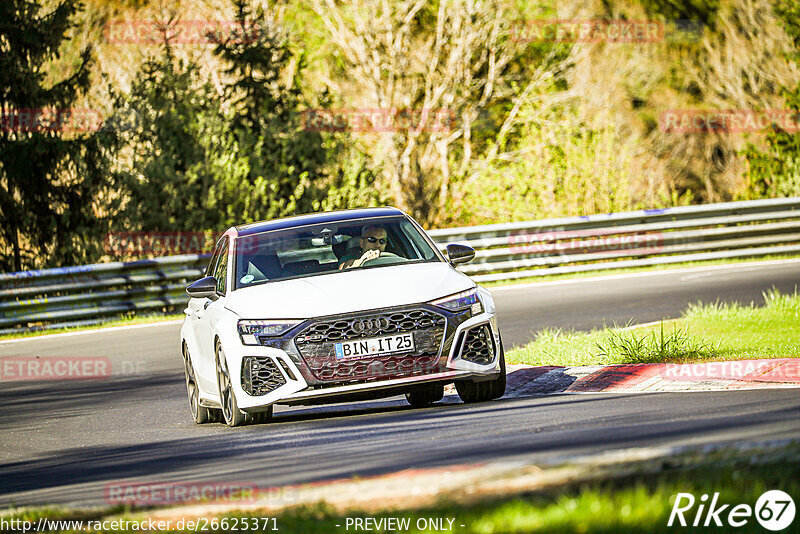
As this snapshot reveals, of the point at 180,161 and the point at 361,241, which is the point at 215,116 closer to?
the point at 180,161

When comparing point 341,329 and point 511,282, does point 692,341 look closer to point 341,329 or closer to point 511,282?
point 341,329

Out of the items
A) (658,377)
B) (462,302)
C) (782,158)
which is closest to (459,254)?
(462,302)

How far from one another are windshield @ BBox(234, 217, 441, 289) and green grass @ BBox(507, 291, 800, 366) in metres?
2.15

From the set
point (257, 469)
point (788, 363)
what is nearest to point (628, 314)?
point (788, 363)

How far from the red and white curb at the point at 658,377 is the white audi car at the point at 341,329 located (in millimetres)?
1171

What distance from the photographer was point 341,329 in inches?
368

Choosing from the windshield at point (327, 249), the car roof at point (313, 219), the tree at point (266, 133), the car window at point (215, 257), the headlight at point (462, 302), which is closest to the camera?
the headlight at point (462, 302)

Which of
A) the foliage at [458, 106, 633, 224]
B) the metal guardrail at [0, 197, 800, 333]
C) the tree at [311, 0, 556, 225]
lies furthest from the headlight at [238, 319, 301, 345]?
the tree at [311, 0, 556, 225]

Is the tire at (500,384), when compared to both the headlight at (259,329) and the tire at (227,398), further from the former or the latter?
the tire at (227,398)

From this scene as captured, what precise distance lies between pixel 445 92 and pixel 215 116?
1215 centimetres

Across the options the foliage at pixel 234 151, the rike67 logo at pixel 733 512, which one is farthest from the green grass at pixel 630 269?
the rike67 logo at pixel 733 512

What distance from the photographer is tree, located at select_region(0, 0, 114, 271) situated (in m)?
25.4

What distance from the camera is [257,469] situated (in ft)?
24.3

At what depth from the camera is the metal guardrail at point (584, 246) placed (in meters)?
22.2
